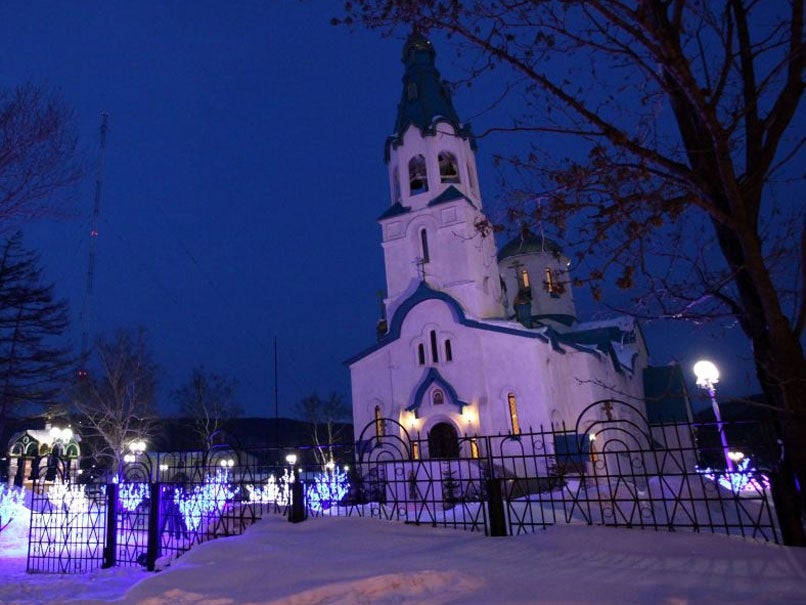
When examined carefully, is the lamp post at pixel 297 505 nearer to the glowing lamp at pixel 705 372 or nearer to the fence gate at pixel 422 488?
the fence gate at pixel 422 488

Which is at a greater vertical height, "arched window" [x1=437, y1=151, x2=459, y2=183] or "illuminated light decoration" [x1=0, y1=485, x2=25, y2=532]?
"arched window" [x1=437, y1=151, x2=459, y2=183]

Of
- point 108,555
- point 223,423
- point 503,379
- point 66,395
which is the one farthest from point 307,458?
point 108,555

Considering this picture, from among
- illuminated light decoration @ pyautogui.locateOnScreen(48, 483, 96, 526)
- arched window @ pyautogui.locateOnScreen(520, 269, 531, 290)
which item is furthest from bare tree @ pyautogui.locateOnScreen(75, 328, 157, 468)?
arched window @ pyautogui.locateOnScreen(520, 269, 531, 290)

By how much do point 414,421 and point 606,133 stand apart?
20996 mm

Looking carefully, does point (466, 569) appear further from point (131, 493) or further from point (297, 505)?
point (131, 493)

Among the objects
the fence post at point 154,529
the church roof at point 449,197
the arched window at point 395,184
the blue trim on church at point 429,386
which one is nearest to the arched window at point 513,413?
the blue trim on church at point 429,386

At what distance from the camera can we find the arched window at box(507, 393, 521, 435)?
79.3 feet

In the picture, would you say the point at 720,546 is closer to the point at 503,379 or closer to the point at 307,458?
the point at 503,379

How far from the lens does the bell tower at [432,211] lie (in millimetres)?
28531

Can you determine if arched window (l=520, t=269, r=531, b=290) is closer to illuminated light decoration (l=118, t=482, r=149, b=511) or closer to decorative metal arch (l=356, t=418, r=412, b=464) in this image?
decorative metal arch (l=356, t=418, r=412, b=464)

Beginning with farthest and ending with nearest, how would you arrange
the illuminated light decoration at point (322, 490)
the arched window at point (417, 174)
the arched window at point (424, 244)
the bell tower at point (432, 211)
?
the arched window at point (417, 174) → the arched window at point (424, 244) → the bell tower at point (432, 211) → the illuminated light decoration at point (322, 490)

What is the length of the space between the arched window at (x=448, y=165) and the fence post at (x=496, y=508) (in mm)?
24477

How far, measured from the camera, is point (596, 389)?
1064 inches

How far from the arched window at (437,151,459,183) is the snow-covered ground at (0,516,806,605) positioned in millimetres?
24802
